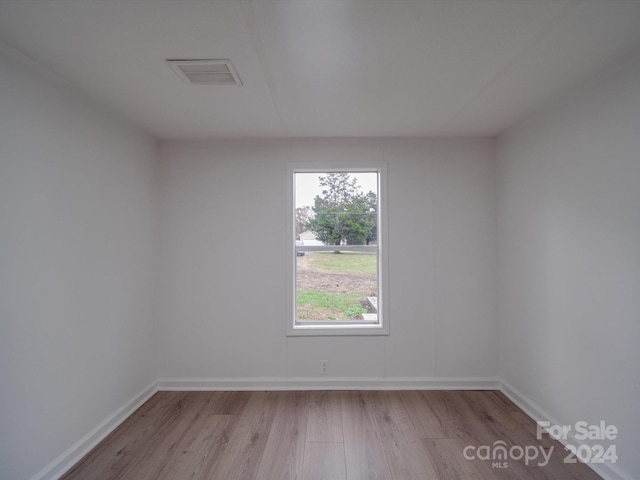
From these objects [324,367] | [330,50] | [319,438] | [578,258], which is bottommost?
[319,438]

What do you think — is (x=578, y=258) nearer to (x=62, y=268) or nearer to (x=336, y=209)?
(x=336, y=209)

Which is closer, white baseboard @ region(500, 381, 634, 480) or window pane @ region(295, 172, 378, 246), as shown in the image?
white baseboard @ region(500, 381, 634, 480)

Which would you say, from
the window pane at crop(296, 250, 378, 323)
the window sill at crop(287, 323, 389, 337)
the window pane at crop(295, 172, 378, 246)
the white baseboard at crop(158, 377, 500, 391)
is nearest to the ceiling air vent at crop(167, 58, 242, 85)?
the window pane at crop(295, 172, 378, 246)

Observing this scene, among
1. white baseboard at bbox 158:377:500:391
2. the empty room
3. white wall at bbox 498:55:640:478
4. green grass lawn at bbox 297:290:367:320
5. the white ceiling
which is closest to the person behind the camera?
the white ceiling

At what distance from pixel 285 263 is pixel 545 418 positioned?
96.9 inches

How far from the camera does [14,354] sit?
60.7 inches

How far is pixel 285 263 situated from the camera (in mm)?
2875

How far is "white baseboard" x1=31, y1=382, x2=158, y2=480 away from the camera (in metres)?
1.74

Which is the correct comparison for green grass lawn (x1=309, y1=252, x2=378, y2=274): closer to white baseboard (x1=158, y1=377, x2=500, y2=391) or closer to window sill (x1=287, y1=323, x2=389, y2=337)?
window sill (x1=287, y1=323, x2=389, y2=337)

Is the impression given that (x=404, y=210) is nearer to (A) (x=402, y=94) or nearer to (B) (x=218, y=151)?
(A) (x=402, y=94)

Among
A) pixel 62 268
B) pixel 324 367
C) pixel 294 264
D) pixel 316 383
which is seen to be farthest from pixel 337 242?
pixel 62 268

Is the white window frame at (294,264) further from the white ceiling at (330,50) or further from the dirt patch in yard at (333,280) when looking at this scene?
the white ceiling at (330,50)

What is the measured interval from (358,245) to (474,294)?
48.5 inches

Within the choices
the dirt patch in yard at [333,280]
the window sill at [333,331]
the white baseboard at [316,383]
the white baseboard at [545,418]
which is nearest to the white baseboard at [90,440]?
the white baseboard at [316,383]
